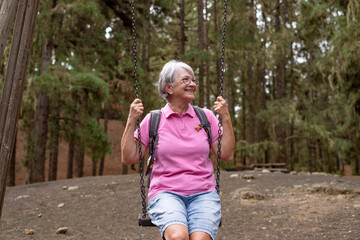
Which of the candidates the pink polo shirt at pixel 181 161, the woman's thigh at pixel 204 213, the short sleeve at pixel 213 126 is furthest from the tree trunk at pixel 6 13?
the woman's thigh at pixel 204 213

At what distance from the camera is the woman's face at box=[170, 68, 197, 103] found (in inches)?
108

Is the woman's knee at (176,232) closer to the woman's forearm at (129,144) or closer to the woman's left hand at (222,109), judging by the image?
the woman's forearm at (129,144)

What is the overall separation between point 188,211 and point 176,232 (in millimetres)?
222

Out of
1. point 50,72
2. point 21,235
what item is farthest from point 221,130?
point 50,72

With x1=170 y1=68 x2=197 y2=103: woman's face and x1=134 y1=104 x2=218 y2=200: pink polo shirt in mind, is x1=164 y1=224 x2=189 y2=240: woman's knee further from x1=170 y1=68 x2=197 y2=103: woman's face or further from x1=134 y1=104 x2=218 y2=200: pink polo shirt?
x1=170 y1=68 x2=197 y2=103: woman's face

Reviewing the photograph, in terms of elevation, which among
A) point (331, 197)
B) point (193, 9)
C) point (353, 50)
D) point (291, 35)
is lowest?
point (331, 197)

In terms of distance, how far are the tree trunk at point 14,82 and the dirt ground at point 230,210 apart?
2551mm

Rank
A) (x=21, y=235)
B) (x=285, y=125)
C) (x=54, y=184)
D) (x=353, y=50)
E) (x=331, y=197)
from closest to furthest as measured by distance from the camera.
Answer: (x=21, y=235) → (x=331, y=197) → (x=353, y=50) → (x=54, y=184) → (x=285, y=125)

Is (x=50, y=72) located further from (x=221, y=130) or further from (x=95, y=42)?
(x=221, y=130)

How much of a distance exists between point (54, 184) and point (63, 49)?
14.1ft

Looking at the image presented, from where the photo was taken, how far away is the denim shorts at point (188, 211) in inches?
94.7

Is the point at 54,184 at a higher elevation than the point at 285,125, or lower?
lower

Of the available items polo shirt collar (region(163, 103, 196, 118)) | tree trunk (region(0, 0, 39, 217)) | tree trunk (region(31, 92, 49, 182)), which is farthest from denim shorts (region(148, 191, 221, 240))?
tree trunk (region(31, 92, 49, 182))

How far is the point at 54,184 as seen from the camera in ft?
38.6
